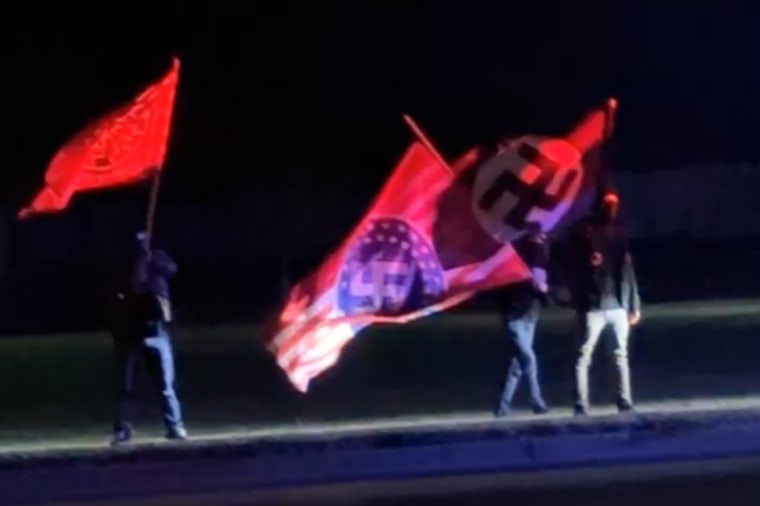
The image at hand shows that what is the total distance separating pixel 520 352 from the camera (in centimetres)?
1534

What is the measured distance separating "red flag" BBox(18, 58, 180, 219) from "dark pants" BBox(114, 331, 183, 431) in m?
1.29

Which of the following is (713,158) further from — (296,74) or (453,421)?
(453,421)

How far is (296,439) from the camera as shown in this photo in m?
14.3

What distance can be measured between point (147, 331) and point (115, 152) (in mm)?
1447

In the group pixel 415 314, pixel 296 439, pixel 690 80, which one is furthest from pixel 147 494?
pixel 690 80

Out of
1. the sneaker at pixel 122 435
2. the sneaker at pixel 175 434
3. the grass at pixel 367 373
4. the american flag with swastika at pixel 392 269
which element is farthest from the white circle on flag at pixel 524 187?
the sneaker at pixel 122 435

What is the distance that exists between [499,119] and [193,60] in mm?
7800

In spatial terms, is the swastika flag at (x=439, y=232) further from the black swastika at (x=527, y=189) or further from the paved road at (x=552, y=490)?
the paved road at (x=552, y=490)

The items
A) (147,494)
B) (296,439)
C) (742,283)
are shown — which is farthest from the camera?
(742,283)

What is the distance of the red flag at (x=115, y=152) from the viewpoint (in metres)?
14.1

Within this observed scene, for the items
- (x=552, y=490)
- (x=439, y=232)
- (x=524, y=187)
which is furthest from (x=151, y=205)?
(x=552, y=490)

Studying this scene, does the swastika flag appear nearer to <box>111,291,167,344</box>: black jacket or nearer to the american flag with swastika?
the american flag with swastika

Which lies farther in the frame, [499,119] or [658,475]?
[499,119]

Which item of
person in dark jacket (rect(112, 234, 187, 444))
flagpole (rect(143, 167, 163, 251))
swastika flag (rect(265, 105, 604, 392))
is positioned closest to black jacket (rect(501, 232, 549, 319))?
swastika flag (rect(265, 105, 604, 392))
